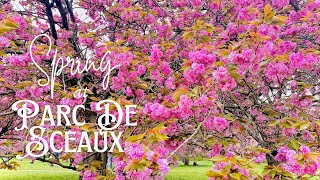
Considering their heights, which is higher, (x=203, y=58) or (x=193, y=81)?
(x=203, y=58)

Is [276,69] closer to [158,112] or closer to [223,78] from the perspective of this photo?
[223,78]

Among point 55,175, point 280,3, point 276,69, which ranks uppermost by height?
point 280,3

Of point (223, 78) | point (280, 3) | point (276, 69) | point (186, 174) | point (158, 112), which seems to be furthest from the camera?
point (186, 174)

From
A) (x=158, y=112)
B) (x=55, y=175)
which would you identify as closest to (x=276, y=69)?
(x=158, y=112)

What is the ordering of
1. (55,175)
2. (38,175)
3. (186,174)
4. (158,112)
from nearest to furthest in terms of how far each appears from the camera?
(158,112)
(38,175)
(55,175)
(186,174)

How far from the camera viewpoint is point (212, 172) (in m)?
2.33

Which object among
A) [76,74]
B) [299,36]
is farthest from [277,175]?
[76,74]

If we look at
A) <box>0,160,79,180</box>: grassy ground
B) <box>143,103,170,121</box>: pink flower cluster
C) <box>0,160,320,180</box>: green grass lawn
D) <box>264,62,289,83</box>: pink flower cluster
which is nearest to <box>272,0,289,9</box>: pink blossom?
<box>264,62,289,83</box>: pink flower cluster

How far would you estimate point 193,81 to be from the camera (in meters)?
3.60

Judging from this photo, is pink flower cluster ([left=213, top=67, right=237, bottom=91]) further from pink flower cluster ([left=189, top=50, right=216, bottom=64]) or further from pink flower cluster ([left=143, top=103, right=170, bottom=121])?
pink flower cluster ([left=143, top=103, right=170, bottom=121])

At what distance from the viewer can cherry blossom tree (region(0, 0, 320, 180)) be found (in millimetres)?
3006

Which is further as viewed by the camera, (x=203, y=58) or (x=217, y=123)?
(x=217, y=123)

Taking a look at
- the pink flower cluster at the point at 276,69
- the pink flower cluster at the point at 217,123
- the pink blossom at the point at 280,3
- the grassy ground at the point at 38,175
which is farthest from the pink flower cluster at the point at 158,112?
the grassy ground at the point at 38,175

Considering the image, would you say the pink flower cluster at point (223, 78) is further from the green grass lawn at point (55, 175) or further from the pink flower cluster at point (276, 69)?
the green grass lawn at point (55, 175)
